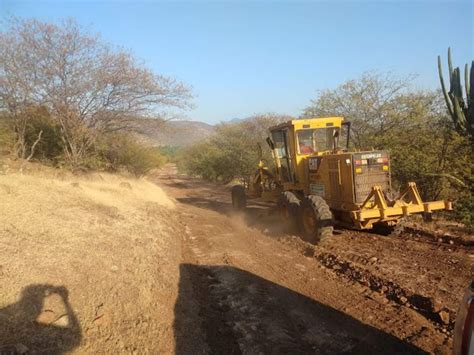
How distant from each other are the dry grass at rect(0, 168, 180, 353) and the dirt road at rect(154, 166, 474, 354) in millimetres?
365

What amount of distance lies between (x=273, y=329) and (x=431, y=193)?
814 cm

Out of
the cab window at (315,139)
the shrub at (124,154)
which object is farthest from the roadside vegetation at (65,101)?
the cab window at (315,139)

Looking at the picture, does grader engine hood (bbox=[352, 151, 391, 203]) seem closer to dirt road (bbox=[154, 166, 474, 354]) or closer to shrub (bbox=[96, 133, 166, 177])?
dirt road (bbox=[154, 166, 474, 354])

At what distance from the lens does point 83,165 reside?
16.9 metres

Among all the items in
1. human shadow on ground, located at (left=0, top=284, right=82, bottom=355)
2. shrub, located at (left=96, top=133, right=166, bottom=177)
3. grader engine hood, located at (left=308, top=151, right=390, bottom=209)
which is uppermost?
shrub, located at (left=96, top=133, right=166, bottom=177)

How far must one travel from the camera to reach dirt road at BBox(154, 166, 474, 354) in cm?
409

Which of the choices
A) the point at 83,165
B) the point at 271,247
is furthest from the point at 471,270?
the point at 83,165

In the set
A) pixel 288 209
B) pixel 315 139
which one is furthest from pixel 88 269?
pixel 315 139

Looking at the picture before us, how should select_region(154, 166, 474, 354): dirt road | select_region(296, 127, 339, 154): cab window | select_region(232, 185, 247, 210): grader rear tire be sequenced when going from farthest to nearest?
select_region(232, 185, 247, 210): grader rear tire
select_region(296, 127, 339, 154): cab window
select_region(154, 166, 474, 354): dirt road

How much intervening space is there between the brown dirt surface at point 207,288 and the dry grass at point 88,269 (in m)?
0.02

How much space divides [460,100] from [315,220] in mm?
5695

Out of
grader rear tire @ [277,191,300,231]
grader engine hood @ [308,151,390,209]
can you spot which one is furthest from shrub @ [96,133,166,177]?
grader engine hood @ [308,151,390,209]

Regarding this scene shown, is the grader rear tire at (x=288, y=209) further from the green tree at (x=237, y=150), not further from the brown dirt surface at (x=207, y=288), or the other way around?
the green tree at (x=237, y=150)

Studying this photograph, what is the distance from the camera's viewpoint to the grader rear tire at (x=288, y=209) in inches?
369
